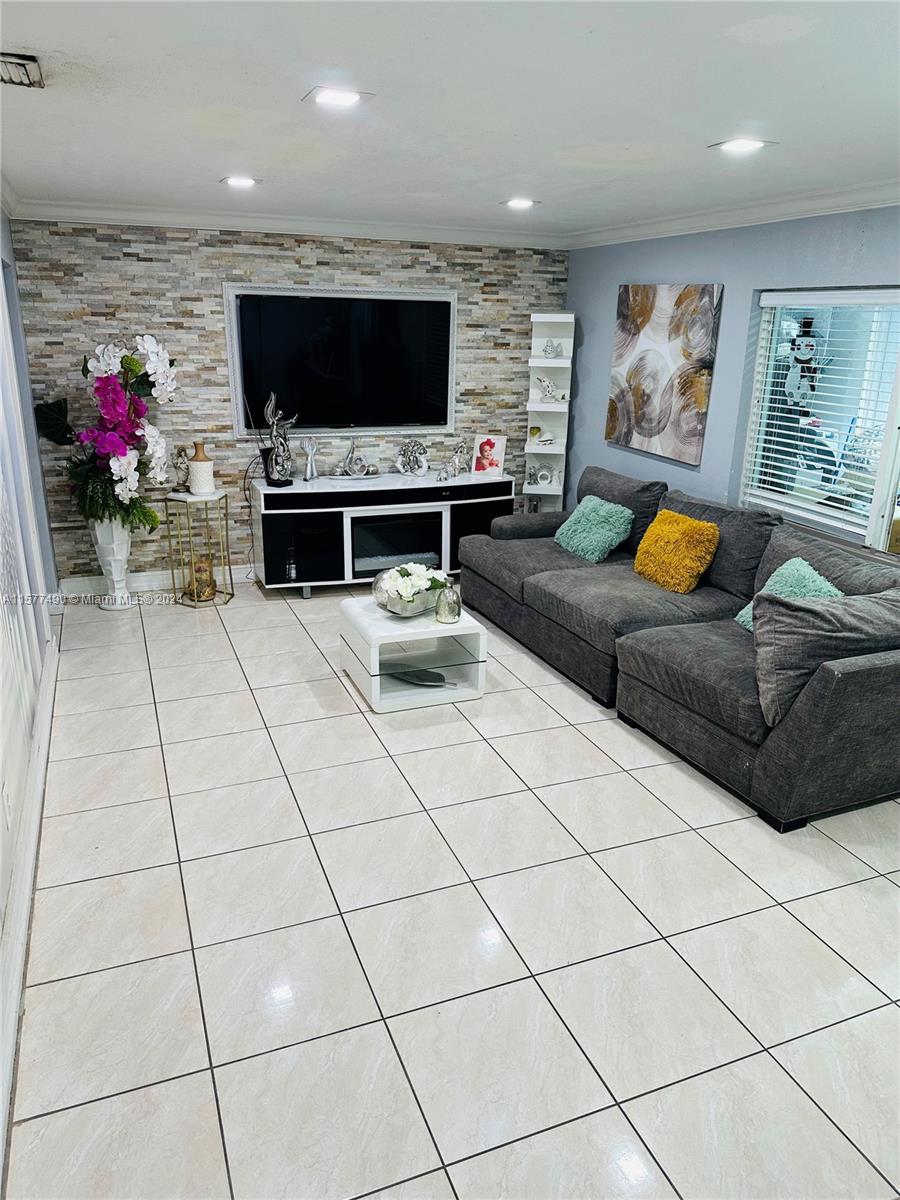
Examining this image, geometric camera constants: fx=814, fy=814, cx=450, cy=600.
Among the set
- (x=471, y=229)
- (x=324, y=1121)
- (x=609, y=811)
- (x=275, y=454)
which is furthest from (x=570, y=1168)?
(x=471, y=229)

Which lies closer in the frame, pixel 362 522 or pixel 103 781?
pixel 103 781

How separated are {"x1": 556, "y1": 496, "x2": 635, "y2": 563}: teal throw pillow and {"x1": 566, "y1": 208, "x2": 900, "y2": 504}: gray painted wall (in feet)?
1.65

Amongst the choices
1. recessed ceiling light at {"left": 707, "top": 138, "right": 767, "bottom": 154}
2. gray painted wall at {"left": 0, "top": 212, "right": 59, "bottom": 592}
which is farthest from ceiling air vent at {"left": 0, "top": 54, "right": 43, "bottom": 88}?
gray painted wall at {"left": 0, "top": 212, "right": 59, "bottom": 592}

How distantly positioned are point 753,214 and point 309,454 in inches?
121

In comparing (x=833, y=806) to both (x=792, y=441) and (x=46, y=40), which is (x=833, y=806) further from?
(x=46, y=40)

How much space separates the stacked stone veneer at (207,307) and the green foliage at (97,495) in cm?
35

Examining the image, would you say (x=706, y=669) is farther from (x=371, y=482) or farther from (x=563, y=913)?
(x=371, y=482)

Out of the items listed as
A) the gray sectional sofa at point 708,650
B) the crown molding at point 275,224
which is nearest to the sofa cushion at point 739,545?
the gray sectional sofa at point 708,650

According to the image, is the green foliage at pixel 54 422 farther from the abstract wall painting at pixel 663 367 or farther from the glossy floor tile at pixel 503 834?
the abstract wall painting at pixel 663 367

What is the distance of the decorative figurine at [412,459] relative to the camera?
5875 millimetres

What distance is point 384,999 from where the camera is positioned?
2.23m

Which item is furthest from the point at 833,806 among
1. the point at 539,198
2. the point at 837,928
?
the point at 539,198

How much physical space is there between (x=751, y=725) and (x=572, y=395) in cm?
374

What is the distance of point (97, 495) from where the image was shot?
484 centimetres
